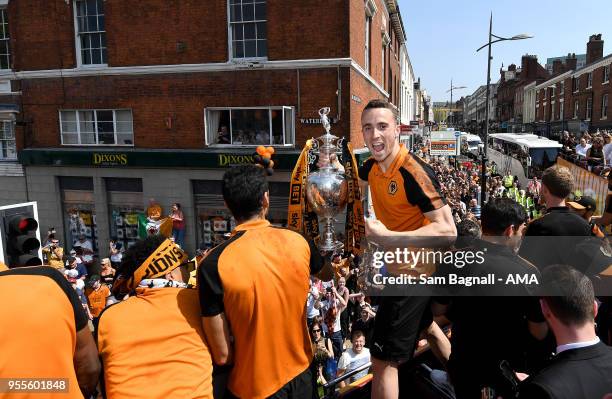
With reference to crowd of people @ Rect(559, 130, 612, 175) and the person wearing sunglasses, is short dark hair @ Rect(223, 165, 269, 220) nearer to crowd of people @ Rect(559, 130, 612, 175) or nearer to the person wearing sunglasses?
the person wearing sunglasses

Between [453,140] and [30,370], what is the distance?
2070 cm

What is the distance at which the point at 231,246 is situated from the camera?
99.8 inches

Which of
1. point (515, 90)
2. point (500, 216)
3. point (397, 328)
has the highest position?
point (515, 90)

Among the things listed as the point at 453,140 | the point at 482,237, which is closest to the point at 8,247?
the point at 482,237

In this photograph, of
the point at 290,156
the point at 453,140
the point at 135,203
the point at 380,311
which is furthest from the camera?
the point at 453,140

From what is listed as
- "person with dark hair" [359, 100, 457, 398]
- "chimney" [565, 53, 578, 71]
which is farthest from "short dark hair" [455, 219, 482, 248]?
"chimney" [565, 53, 578, 71]

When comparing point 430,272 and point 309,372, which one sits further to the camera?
point 430,272

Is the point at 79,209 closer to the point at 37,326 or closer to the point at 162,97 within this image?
the point at 162,97

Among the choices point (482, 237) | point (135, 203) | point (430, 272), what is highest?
point (482, 237)

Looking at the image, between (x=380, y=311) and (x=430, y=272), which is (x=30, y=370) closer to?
(x=380, y=311)

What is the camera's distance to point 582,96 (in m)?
45.8

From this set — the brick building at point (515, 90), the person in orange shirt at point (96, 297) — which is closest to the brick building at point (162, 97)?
the person in orange shirt at point (96, 297)

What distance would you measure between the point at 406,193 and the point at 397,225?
0.85 ft

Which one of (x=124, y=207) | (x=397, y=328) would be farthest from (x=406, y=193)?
(x=124, y=207)
